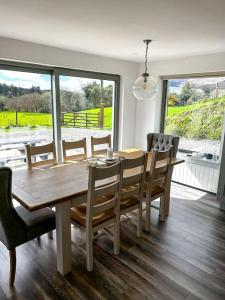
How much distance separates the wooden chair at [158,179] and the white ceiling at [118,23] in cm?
132

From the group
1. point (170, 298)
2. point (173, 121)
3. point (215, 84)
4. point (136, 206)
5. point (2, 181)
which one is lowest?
point (170, 298)

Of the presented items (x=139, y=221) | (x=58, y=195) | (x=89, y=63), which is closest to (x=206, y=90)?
(x=89, y=63)

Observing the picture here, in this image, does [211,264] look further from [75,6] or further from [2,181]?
[75,6]

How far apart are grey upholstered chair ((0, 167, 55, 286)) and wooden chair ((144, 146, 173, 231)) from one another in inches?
44.7

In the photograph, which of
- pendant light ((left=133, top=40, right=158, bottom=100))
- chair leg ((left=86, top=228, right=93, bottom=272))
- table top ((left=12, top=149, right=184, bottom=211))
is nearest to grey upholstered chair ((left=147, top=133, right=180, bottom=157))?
pendant light ((left=133, top=40, right=158, bottom=100))

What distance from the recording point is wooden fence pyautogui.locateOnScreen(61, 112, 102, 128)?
3.92 m

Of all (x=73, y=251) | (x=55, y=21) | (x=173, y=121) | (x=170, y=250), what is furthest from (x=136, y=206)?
(x=173, y=121)

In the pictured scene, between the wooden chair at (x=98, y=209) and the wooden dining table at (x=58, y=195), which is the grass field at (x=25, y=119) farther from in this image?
the wooden chair at (x=98, y=209)

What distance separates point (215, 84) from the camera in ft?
12.5

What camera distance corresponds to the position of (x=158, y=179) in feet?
8.85

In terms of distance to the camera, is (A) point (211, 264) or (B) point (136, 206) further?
(B) point (136, 206)

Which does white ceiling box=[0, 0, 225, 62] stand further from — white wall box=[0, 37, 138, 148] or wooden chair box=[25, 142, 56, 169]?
wooden chair box=[25, 142, 56, 169]

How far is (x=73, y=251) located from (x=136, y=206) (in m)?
0.83

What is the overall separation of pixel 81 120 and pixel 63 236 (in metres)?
2.60
